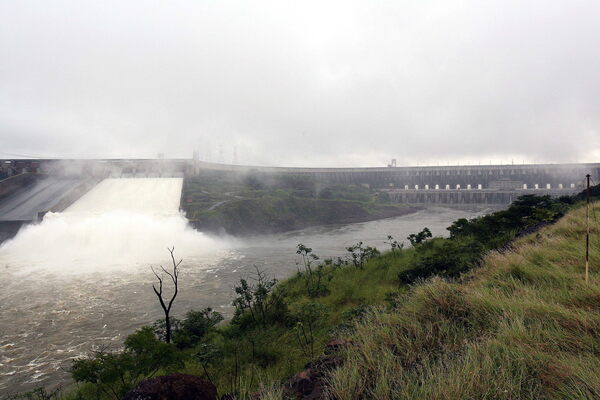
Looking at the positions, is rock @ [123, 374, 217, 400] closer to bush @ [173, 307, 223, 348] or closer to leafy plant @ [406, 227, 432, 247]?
bush @ [173, 307, 223, 348]

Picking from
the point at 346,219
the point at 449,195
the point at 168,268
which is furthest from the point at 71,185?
the point at 449,195

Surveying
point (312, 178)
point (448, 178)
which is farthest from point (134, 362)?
point (448, 178)

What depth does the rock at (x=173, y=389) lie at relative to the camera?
4473 millimetres

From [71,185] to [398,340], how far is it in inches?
2514

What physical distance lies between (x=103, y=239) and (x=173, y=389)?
34.6m

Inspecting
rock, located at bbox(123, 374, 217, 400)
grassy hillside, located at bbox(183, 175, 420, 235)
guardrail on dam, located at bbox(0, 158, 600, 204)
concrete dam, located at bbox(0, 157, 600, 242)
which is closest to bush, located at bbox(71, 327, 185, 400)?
rock, located at bbox(123, 374, 217, 400)

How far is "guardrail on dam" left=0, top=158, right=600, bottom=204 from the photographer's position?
9344 centimetres

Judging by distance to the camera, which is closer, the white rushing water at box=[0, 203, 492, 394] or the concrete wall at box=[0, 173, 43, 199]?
the white rushing water at box=[0, 203, 492, 394]

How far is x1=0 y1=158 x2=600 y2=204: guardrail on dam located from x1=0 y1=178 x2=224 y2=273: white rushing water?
31.2 metres

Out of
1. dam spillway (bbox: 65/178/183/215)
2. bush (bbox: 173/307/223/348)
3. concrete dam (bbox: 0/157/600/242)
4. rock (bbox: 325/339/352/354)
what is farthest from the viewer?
concrete dam (bbox: 0/157/600/242)

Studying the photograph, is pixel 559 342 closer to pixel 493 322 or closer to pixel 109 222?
pixel 493 322

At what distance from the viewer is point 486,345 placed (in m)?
4.37

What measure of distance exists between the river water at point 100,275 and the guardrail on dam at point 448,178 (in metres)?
40.1

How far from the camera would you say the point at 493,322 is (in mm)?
5141
